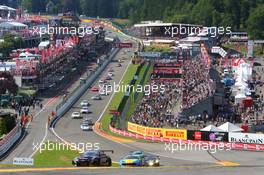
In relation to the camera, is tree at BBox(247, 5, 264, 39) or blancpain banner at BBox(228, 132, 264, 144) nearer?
blancpain banner at BBox(228, 132, 264, 144)

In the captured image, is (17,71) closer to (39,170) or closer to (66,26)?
(39,170)

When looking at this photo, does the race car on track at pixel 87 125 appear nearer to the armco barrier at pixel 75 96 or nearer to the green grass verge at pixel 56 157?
the armco barrier at pixel 75 96

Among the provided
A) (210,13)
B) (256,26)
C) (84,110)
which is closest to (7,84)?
(84,110)

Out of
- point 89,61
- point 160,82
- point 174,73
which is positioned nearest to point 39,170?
point 160,82

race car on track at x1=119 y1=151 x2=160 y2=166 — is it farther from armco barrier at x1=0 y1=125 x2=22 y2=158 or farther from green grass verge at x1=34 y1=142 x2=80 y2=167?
armco barrier at x1=0 y1=125 x2=22 y2=158

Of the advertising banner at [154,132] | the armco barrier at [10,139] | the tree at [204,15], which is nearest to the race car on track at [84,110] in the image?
the armco barrier at [10,139]
